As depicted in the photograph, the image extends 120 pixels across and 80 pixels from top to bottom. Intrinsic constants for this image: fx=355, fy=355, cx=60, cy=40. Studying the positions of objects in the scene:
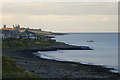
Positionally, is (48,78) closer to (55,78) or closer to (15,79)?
(55,78)

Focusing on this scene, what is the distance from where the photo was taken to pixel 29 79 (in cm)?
2348

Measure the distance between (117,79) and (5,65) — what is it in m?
11.0

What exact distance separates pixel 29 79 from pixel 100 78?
40.4 ft

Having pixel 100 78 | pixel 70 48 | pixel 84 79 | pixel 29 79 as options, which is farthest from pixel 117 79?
pixel 70 48

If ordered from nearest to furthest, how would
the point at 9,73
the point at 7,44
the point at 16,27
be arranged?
the point at 9,73 < the point at 7,44 < the point at 16,27

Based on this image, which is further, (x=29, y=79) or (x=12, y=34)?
(x=12, y=34)

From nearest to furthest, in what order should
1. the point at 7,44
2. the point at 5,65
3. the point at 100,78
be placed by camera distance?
the point at 5,65 < the point at 100,78 < the point at 7,44

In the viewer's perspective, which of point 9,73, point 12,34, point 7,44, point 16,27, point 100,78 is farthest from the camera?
point 16,27

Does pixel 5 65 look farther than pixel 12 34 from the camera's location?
No

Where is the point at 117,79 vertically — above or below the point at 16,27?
below

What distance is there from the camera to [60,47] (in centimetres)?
11162

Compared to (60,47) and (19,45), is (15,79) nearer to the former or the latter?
(19,45)

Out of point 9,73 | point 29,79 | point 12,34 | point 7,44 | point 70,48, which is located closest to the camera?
point 29,79

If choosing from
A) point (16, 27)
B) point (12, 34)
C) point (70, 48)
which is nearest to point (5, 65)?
point (70, 48)
